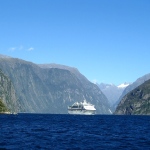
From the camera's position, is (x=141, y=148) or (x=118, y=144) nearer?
(x=141, y=148)

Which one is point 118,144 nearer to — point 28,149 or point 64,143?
point 64,143

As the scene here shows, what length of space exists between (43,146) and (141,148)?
59.3 feet

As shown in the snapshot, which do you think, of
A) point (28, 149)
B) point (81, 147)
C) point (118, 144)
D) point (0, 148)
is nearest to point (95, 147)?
point (81, 147)

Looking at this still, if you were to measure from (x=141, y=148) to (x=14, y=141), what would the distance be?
81.4 feet

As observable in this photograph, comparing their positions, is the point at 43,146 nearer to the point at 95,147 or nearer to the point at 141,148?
the point at 95,147

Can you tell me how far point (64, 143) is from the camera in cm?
6925

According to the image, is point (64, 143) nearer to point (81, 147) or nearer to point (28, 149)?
point (81, 147)

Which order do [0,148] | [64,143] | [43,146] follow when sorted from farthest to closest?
[64,143] → [43,146] → [0,148]

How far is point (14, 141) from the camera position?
6931 centimetres

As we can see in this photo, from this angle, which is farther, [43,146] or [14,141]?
[14,141]

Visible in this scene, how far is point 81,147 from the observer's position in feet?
210

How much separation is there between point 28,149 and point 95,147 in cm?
1291

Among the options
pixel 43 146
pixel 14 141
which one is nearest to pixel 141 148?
pixel 43 146

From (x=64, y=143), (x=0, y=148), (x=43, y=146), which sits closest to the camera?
(x=0, y=148)
